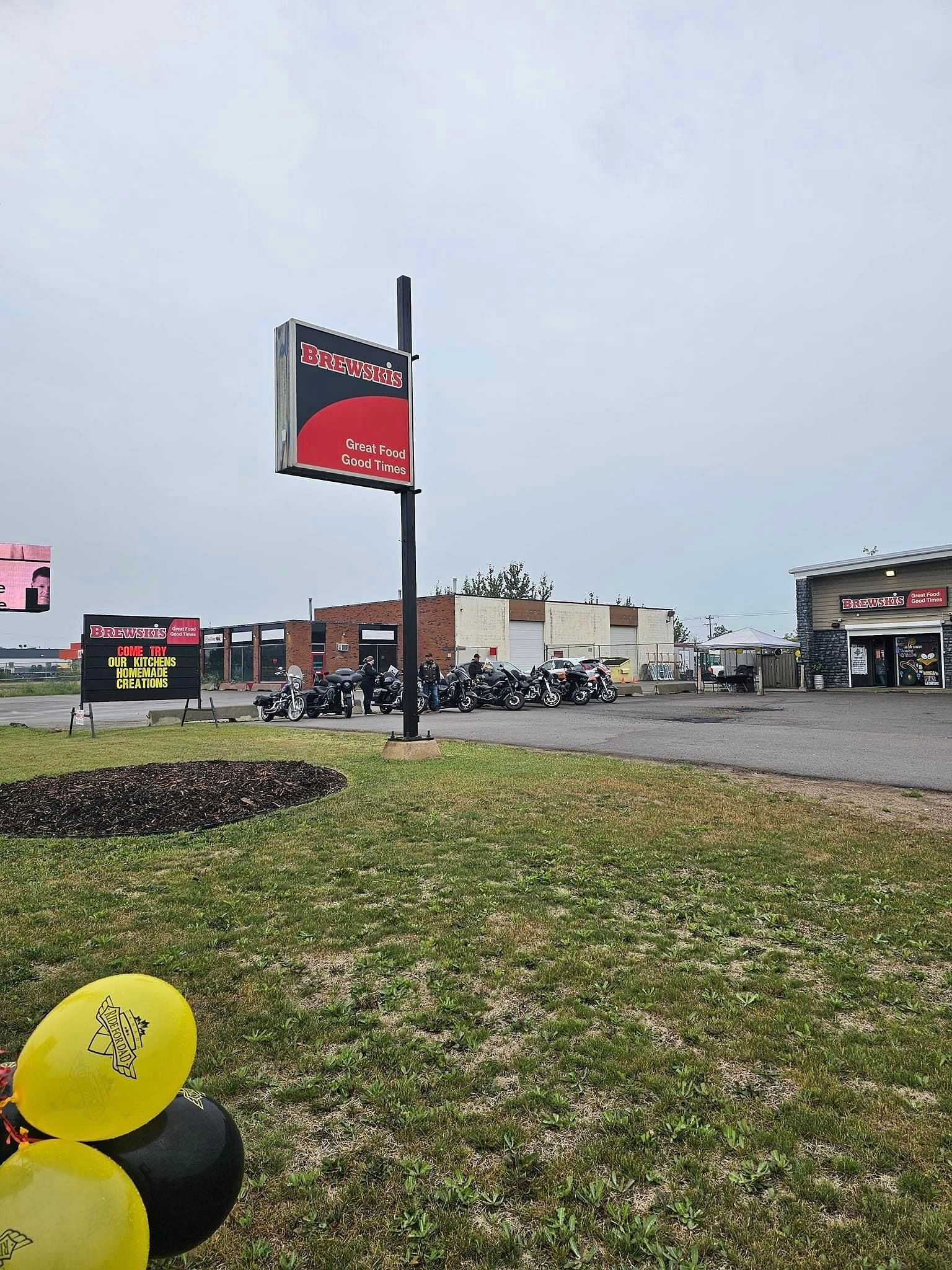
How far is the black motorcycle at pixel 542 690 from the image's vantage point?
24031mm

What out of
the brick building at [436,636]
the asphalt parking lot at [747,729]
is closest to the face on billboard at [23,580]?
the asphalt parking lot at [747,729]

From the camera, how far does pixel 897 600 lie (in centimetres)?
2958

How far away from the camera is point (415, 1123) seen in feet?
7.81

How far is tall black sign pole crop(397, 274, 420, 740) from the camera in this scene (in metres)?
11.6

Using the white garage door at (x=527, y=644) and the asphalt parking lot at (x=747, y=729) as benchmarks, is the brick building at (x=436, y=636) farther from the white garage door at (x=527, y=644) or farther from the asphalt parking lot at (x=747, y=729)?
the asphalt parking lot at (x=747, y=729)

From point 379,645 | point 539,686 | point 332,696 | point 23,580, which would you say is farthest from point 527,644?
point 23,580

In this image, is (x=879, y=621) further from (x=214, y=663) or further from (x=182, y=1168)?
(x=214, y=663)

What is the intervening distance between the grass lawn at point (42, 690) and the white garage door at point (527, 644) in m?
26.9

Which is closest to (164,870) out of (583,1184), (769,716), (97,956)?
(97,956)

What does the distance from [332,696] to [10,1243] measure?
70.0 ft

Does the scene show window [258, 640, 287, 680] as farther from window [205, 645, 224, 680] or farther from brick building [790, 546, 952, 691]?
brick building [790, 546, 952, 691]

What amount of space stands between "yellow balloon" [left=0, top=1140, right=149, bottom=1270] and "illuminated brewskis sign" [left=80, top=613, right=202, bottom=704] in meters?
17.4

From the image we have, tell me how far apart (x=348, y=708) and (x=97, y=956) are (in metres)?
18.8

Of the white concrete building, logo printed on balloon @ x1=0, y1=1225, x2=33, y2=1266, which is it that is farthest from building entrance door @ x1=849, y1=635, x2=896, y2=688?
logo printed on balloon @ x1=0, y1=1225, x2=33, y2=1266
